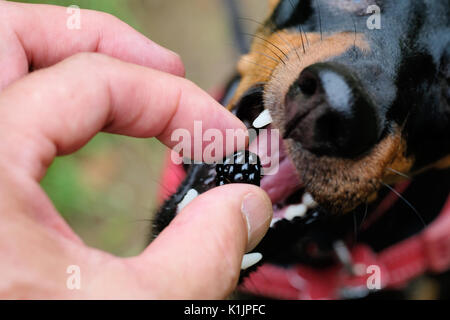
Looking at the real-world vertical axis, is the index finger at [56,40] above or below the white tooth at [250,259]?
above

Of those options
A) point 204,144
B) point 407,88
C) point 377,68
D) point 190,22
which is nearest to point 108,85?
point 204,144

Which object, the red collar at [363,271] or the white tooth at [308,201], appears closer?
the white tooth at [308,201]

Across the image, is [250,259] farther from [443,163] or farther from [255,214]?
[443,163]

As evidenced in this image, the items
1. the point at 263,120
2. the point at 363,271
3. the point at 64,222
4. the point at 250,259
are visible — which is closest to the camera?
the point at 64,222

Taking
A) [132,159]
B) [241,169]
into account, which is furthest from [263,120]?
[132,159]

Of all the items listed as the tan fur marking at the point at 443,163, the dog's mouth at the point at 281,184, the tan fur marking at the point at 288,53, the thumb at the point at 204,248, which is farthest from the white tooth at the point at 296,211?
the tan fur marking at the point at 443,163

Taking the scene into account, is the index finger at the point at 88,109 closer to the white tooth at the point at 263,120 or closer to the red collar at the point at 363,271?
the white tooth at the point at 263,120

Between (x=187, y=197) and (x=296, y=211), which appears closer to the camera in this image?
(x=187, y=197)
